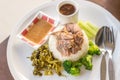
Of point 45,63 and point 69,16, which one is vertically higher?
point 69,16

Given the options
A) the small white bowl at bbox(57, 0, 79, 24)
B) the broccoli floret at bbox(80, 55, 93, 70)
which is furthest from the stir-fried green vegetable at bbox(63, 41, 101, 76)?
the small white bowl at bbox(57, 0, 79, 24)

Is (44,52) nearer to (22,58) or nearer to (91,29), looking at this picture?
(22,58)

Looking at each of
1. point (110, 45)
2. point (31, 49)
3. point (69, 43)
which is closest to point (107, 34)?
point (110, 45)

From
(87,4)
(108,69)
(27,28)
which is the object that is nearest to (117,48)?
(108,69)

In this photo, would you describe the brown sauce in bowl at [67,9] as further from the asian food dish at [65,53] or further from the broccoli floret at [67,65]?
the broccoli floret at [67,65]

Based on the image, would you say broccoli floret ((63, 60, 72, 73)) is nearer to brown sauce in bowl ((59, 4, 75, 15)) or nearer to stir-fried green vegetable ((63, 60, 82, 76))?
stir-fried green vegetable ((63, 60, 82, 76))

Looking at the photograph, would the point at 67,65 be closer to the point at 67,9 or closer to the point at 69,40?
the point at 69,40

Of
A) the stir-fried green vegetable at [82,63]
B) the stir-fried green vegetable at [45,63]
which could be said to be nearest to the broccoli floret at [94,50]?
the stir-fried green vegetable at [82,63]
